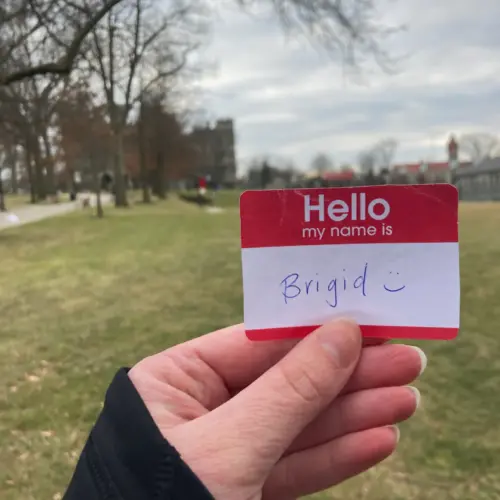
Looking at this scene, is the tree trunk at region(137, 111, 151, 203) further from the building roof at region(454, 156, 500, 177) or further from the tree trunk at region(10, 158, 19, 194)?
the tree trunk at region(10, 158, 19, 194)

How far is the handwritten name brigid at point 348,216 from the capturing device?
1.25 metres

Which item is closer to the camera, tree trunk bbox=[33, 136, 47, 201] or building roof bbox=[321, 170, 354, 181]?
building roof bbox=[321, 170, 354, 181]

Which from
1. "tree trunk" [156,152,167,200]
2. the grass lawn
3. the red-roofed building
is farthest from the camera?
"tree trunk" [156,152,167,200]

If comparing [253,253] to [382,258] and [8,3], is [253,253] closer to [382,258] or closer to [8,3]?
[382,258]

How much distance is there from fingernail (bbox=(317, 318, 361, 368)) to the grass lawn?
8.59ft

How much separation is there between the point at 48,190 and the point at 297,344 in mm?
46451

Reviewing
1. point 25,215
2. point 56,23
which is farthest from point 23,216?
point 56,23

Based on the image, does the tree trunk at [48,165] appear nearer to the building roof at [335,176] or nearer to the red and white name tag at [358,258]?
the building roof at [335,176]

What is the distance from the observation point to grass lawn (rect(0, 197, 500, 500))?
3764 millimetres

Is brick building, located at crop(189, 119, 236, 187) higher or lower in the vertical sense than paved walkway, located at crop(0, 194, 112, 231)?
higher

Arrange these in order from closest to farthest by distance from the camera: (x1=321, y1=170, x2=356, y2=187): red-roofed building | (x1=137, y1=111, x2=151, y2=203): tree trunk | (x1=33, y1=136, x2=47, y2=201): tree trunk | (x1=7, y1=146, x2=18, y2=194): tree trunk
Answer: (x1=321, y1=170, x2=356, y2=187): red-roofed building
(x1=33, y1=136, x2=47, y2=201): tree trunk
(x1=137, y1=111, x2=151, y2=203): tree trunk
(x1=7, y1=146, x2=18, y2=194): tree trunk

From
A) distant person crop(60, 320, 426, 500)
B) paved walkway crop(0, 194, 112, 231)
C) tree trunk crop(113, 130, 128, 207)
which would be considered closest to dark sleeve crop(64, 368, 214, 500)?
distant person crop(60, 320, 426, 500)

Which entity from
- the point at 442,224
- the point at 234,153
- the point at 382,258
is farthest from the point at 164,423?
the point at 234,153

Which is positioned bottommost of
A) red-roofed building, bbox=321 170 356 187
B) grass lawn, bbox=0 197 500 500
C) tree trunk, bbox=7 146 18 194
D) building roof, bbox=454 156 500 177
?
grass lawn, bbox=0 197 500 500
